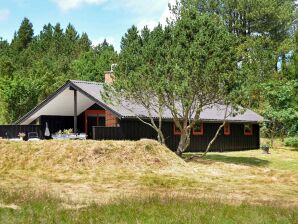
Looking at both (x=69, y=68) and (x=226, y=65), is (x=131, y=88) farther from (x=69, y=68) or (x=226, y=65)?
(x=69, y=68)

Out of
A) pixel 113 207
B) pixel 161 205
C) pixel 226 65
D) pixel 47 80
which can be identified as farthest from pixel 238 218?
pixel 47 80

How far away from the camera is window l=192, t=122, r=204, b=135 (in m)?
35.1

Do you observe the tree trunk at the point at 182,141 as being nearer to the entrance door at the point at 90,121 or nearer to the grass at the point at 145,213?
the entrance door at the point at 90,121

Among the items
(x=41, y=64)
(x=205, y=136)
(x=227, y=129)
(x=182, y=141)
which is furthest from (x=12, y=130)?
(x=41, y=64)

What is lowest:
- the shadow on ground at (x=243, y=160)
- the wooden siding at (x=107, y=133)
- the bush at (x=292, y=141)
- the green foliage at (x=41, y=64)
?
the shadow on ground at (x=243, y=160)

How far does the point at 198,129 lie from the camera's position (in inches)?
1395

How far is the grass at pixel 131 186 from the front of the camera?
1093 cm

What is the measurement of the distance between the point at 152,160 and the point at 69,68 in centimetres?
5656

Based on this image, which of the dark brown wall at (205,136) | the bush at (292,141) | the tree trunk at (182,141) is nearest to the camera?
the tree trunk at (182,141)

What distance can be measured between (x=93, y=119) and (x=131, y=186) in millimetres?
19185

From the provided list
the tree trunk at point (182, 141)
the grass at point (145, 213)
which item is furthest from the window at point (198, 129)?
the grass at point (145, 213)

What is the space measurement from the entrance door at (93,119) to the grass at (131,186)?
10260mm

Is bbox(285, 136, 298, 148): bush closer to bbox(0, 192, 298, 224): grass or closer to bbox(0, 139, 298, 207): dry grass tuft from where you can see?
bbox(0, 139, 298, 207): dry grass tuft

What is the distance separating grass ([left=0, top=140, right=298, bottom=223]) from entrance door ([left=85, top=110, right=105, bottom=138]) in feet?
33.7
